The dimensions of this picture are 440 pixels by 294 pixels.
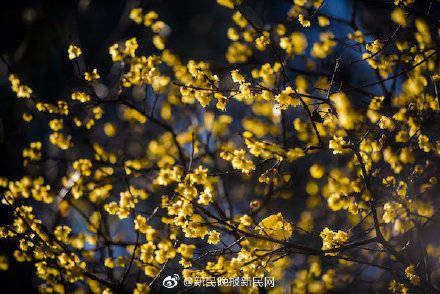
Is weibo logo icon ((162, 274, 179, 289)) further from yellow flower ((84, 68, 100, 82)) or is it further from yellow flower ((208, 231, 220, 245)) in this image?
yellow flower ((84, 68, 100, 82))

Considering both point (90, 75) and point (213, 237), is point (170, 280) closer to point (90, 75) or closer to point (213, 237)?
point (213, 237)

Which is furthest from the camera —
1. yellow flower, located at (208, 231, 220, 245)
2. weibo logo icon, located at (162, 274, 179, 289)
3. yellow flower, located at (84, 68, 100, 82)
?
weibo logo icon, located at (162, 274, 179, 289)

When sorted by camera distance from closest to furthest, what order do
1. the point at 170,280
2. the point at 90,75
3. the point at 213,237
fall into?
the point at 213,237
the point at 90,75
the point at 170,280

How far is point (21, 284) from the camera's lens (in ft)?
17.1

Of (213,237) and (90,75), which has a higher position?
(90,75)

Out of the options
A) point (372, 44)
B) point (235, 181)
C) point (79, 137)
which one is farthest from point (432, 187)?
point (79, 137)

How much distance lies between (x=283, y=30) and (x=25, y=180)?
3898 millimetres

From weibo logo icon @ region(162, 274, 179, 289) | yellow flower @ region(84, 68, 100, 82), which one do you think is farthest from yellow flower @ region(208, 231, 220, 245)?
yellow flower @ region(84, 68, 100, 82)

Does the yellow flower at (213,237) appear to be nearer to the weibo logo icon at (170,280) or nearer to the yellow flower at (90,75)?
the weibo logo icon at (170,280)

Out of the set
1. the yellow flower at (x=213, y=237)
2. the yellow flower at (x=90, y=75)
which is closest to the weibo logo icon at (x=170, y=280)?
the yellow flower at (x=213, y=237)

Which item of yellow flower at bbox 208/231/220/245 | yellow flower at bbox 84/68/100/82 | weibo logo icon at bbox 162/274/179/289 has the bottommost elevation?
weibo logo icon at bbox 162/274/179/289

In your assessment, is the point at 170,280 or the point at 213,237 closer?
the point at 213,237

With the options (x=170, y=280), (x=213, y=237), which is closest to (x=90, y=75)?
(x=213, y=237)

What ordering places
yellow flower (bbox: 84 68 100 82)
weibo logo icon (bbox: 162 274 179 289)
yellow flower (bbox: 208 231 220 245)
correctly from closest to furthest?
yellow flower (bbox: 208 231 220 245)
yellow flower (bbox: 84 68 100 82)
weibo logo icon (bbox: 162 274 179 289)
